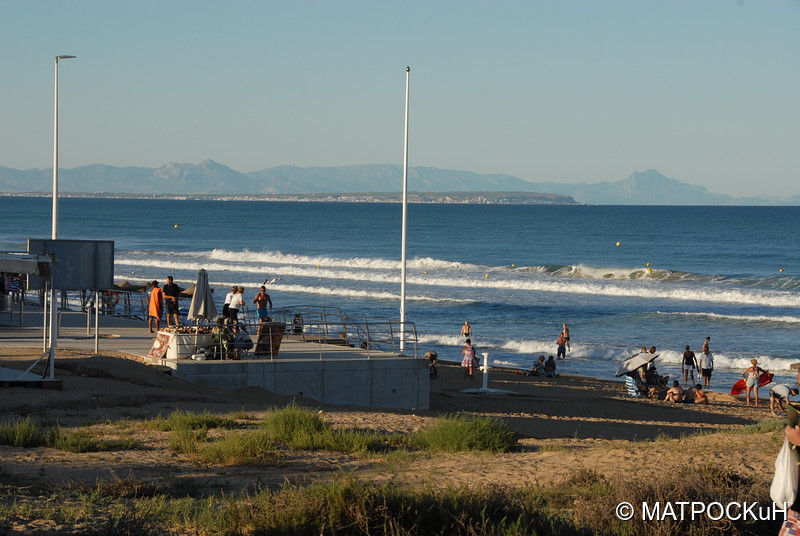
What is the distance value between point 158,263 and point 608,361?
43.1m

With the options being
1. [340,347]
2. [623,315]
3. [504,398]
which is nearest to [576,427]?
[504,398]

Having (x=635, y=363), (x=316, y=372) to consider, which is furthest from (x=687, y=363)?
(x=316, y=372)

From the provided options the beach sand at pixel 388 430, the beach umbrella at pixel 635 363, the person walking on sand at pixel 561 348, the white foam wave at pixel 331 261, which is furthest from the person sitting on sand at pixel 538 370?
the white foam wave at pixel 331 261

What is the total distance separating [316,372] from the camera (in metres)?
17.3

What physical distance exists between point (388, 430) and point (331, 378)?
4.23 m

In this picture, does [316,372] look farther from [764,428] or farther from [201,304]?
[764,428]

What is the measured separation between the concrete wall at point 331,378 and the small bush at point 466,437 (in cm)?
527

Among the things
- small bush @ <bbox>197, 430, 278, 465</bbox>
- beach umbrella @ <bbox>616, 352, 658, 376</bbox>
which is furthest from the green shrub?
beach umbrella @ <bbox>616, 352, 658, 376</bbox>

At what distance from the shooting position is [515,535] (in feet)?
21.1

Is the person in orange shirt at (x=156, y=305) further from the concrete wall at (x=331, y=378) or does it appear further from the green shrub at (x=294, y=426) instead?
the green shrub at (x=294, y=426)

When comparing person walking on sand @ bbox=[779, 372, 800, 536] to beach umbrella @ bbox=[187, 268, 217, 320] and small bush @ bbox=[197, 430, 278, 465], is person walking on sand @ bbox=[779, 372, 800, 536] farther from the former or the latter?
beach umbrella @ bbox=[187, 268, 217, 320]

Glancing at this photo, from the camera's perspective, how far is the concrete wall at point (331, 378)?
54.7 ft

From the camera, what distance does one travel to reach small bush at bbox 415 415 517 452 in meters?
11.8

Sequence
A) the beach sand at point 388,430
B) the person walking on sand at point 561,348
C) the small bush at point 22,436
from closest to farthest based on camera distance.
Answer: the beach sand at point 388,430 < the small bush at point 22,436 < the person walking on sand at point 561,348
